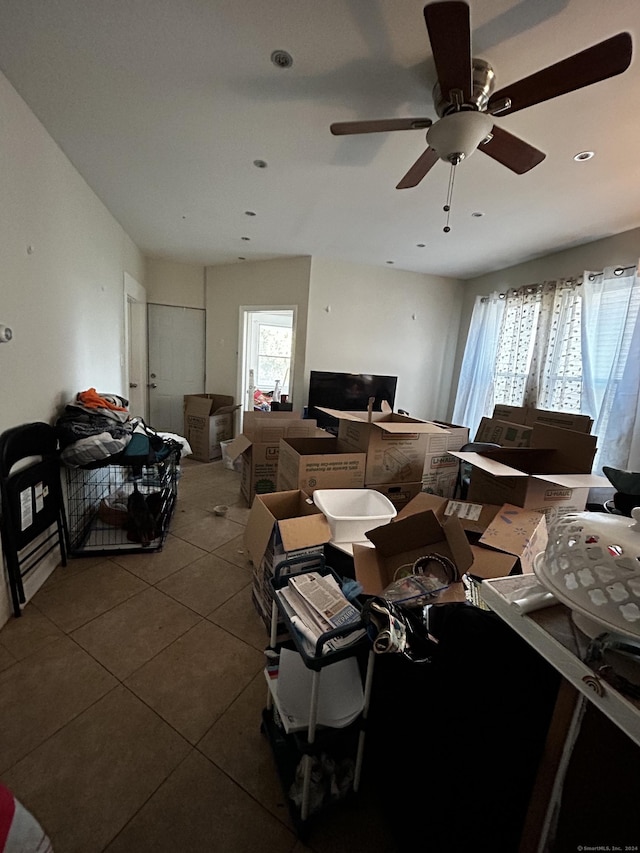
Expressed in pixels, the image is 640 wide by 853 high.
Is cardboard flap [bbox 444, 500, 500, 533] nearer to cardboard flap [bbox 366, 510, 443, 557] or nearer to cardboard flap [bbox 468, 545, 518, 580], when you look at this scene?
cardboard flap [bbox 468, 545, 518, 580]

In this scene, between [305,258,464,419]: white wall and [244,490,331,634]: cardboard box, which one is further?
[305,258,464,419]: white wall

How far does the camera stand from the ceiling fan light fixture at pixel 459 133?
134 centimetres

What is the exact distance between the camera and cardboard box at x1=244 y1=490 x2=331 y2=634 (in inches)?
53.4

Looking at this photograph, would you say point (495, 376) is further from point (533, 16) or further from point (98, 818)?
point (98, 818)

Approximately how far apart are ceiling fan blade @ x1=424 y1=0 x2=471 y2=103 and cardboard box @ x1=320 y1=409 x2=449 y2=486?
148 cm

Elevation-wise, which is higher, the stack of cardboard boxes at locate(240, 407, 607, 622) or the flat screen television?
the flat screen television

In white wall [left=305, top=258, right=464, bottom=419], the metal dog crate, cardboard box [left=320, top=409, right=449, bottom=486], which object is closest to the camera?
cardboard box [left=320, top=409, right=449, bottom=486]

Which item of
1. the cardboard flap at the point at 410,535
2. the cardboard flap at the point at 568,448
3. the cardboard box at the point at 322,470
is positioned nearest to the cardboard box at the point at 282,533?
the cardboard box at the point at 322,470

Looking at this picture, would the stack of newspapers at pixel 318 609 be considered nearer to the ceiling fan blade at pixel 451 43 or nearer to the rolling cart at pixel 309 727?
the rolling cart at pixel 309 727

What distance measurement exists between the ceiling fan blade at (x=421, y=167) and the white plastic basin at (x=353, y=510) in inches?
67.3

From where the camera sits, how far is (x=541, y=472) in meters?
2.04

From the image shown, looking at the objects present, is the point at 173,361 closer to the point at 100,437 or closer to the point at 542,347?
the point at 100,437

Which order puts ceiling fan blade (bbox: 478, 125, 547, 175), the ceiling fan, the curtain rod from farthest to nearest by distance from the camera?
the curtain rod, ceiling fan blade (bbox: 478, 125, 547, 175), the ceiling fan

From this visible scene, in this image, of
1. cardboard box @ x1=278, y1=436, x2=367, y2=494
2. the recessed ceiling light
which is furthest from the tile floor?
the recessed ceiling light
